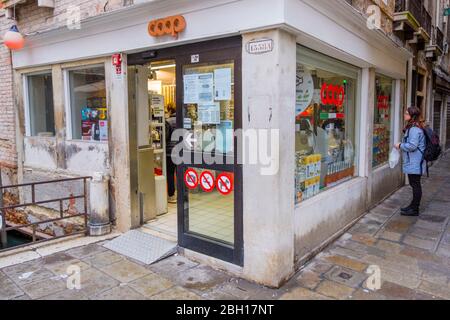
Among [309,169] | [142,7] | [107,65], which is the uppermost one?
[142,7]

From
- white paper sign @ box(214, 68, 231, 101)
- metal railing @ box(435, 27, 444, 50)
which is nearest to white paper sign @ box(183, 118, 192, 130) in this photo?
white paper sign @ box(214, 68, 231, 101)

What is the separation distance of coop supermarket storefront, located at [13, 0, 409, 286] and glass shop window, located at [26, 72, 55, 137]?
37 mm

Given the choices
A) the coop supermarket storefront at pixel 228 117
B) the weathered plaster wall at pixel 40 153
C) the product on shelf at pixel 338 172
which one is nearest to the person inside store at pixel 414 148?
the coop supermarket storefront at pixel 228 117

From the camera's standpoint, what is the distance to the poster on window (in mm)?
4350

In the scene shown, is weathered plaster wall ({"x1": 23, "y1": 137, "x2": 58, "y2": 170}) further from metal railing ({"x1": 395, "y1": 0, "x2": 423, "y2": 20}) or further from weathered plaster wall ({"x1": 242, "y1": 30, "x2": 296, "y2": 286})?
metal railing ({"x1": 395, "y1": 0, "x2": 423, "y2": 20})

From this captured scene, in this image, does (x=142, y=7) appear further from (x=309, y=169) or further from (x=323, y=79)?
(x=309, y=169)

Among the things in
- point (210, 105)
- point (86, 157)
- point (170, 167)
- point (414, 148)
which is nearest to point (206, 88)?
point (210, 105)

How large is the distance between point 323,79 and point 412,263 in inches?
103

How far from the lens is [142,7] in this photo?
4.34 meters

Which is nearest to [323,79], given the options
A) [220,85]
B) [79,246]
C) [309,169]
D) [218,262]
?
[309,169]

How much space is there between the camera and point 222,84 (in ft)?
13.1

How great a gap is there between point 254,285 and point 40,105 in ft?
18.1

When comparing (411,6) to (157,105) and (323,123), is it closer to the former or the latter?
(323,123)

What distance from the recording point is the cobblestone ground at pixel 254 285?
3566 millimetres
